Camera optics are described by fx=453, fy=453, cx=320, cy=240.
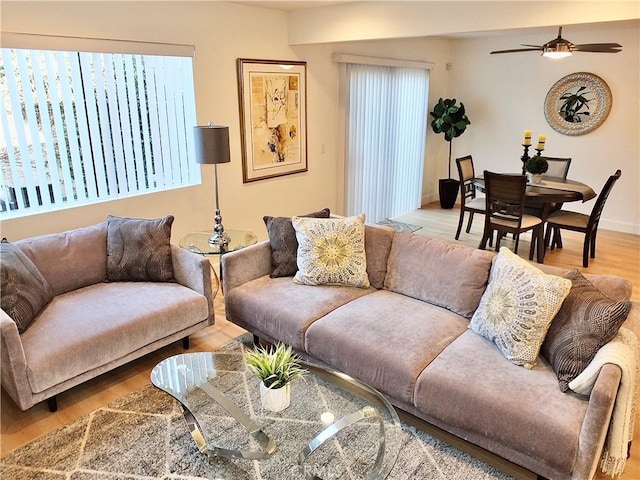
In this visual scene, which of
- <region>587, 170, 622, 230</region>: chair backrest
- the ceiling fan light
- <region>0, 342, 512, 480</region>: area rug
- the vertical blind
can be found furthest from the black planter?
<region>0, 342, 512, 480</region>: area rug

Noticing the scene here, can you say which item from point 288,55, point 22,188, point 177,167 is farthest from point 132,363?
point 288,55

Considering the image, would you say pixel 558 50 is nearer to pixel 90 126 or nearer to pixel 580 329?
pixel 580 329

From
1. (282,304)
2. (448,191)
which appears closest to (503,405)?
(282,304)

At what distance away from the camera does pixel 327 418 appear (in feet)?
6.28

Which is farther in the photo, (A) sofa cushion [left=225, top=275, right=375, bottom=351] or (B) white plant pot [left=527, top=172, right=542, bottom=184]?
(B) white plant pot [left=527, top=172, right=542, bottom=184]

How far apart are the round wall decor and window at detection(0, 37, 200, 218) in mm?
4698

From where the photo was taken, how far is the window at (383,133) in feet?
17.5

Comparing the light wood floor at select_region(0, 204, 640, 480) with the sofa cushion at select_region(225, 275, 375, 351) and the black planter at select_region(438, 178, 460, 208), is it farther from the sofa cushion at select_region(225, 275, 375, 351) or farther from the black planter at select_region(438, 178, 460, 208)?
the black planter at select_region(438, 178, 460, 208)

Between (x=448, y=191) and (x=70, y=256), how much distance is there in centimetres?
530

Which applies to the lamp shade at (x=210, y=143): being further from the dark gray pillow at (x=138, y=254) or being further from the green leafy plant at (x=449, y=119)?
the green leafy plant at (x=449, y=119)

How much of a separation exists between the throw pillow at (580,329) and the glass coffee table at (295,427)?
0.78 meters

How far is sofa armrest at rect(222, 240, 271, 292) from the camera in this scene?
2.95 m

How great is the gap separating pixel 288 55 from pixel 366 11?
100 cm

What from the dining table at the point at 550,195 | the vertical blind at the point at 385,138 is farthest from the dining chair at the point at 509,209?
the vertical blind at the point at 385,138
